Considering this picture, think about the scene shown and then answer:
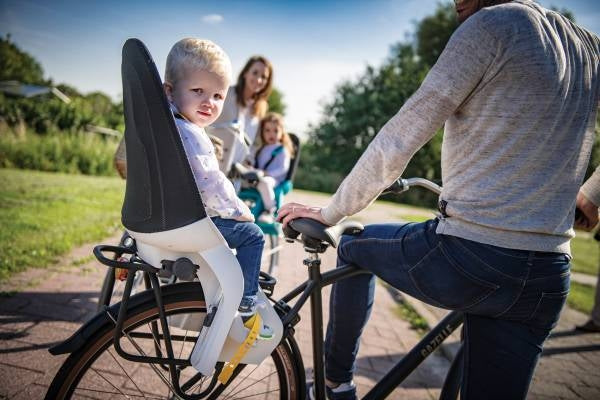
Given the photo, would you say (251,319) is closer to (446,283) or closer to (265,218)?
(446,283)

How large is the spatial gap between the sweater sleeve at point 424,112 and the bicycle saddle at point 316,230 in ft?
0.29

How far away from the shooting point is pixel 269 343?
4.57 feet

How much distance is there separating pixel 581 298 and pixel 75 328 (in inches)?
293

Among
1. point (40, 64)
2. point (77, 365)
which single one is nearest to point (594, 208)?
point (77, 365)

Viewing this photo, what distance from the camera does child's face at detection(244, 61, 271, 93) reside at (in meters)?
3.58

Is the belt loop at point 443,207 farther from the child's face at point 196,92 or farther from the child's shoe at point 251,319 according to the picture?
the child's face at point 196,92

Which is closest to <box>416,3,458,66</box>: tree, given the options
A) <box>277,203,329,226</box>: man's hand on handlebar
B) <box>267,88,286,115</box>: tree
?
<box>267,88,286,115</box>: tree

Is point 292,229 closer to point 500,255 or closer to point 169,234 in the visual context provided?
point 169,234

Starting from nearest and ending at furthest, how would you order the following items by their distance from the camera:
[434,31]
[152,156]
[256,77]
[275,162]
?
[152,156] → [256,77] → [275,162] → [434,31]

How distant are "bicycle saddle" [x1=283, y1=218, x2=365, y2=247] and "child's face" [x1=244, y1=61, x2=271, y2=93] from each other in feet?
8.34

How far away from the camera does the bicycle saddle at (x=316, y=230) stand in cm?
133

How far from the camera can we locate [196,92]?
52.2 inches

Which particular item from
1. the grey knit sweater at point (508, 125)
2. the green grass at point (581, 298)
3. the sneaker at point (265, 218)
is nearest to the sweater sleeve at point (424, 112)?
the grey knit sweater at point (508, 125)

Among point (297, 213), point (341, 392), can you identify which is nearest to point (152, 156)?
point (297, 213)
